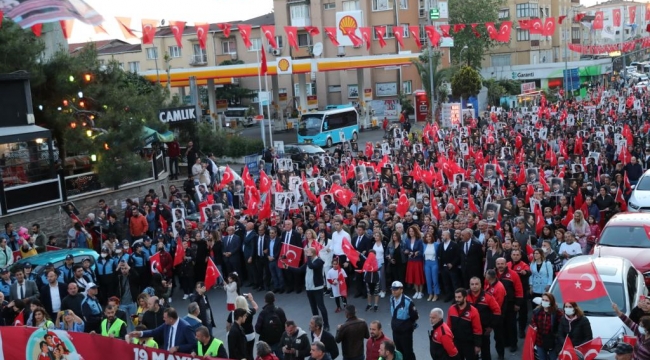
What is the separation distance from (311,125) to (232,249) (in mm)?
26293

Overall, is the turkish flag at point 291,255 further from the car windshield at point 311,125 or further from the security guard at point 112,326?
the car windshield at point 311,125

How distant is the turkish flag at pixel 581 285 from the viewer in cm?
1047

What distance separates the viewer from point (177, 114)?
28.8 meters

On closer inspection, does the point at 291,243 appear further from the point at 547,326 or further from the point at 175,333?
the point at 547,326

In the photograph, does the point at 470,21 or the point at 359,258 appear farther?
the point at 470,21

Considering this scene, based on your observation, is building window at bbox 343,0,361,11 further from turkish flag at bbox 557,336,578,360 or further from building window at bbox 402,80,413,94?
turkish flag at bbox 557,336,578,360

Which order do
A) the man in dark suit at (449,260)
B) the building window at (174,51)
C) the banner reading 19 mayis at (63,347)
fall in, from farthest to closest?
1. the building window at (174,51)
2. the man in dark suit at (449,260)
3. the banner reading 19 mayis at (63,347)

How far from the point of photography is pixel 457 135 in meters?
28.7

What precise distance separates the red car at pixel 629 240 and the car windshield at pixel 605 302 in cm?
216

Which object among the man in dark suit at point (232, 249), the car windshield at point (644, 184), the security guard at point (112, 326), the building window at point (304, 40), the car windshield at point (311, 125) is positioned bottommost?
the man in dark suit at point (232, 249)

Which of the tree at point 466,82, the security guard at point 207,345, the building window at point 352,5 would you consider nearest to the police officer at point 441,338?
the security guard at point 207,345

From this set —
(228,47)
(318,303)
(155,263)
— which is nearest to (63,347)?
(318,303)

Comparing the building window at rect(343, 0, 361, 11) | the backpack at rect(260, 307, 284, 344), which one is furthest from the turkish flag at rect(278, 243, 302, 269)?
the building window at rect(343, 0, 361, 11)

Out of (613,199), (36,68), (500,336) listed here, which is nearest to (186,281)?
(500,336)
